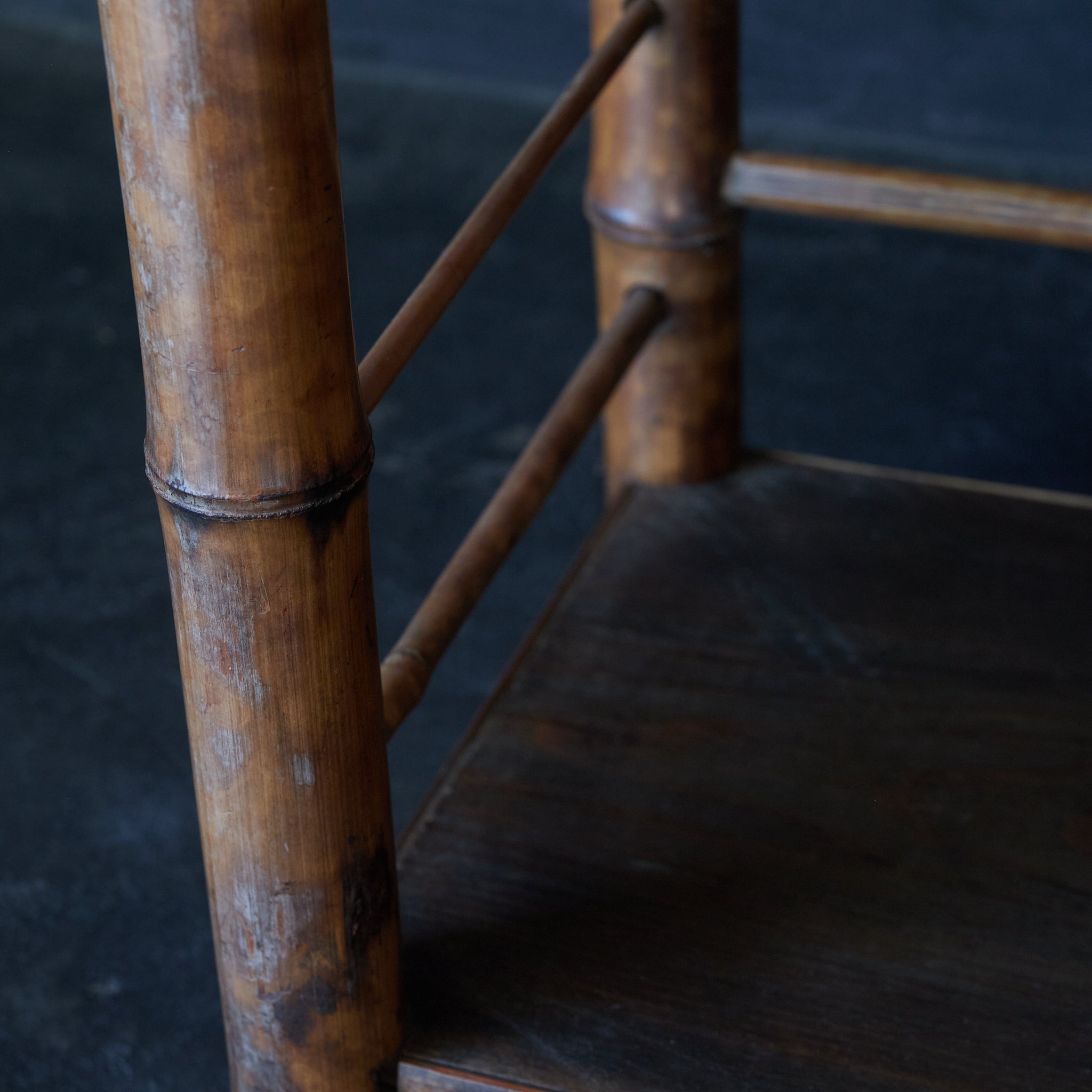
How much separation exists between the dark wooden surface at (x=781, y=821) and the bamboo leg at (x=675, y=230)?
0.04m

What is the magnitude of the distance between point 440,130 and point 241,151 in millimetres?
1810

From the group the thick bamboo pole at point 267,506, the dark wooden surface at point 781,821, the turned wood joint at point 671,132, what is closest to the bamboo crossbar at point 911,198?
the turned wood joint at point 671,132

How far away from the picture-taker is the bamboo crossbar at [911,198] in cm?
78

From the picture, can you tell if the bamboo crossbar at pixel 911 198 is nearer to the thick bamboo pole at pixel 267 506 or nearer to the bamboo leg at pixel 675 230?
the bamboo leg at pixel 675 230

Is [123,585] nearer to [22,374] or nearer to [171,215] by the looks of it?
[22,374]

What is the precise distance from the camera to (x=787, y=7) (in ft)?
7.60

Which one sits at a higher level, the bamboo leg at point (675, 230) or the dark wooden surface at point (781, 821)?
the bamboo leg at point (675, 230)

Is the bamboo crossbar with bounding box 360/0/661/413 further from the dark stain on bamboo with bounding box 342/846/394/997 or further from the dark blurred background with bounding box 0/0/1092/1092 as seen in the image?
the dark blurred background with bounding box 0/0/1092/1092

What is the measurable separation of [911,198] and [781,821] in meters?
0.33

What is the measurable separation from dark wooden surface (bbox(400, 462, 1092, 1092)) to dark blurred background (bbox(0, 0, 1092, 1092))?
0.95 ft

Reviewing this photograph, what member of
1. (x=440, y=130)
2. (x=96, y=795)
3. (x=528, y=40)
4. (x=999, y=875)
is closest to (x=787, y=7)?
(x=528, y=40)

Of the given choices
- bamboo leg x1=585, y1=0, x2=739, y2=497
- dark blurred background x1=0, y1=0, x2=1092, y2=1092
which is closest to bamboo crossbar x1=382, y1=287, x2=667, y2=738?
bamboo leg x1=585, y1=0, x2=739, y2=497

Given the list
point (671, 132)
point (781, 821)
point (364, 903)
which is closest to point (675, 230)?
point (671, 132)

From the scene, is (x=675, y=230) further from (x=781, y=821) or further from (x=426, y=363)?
(x=426, y=363)
